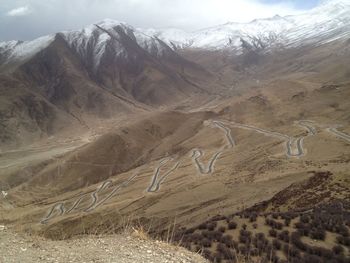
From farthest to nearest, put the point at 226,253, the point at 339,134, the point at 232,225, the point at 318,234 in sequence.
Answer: the point at 339,134 → the point at 232,225 → the point at 318,234 → the point at 226,253

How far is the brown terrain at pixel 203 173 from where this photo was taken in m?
21.9

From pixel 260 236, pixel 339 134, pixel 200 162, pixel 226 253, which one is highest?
pixel 226 253

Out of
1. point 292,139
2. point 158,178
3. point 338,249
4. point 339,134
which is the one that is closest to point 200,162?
point 158,178

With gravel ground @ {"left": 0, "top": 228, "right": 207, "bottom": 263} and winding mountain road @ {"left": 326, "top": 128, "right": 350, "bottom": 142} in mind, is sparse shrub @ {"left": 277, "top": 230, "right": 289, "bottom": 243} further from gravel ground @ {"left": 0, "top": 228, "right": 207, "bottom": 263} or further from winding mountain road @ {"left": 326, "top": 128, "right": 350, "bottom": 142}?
winding mountain road @ {"left": 326, "top": 128, "right": 350, "bottom": 142}

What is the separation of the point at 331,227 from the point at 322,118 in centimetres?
9013

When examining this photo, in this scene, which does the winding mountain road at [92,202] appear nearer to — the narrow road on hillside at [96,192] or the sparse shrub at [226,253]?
the narrow road on hillside at [96,192]

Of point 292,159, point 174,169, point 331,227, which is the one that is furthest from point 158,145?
point 331,227

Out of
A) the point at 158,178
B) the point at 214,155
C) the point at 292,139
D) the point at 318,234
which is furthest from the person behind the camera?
the point at 214,155

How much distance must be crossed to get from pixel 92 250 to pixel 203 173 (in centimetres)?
6849

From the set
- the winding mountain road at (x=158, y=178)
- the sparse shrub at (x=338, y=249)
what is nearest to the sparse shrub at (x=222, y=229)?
the sparse shrub at (x=338, y=249)

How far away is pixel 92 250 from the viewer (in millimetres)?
9383

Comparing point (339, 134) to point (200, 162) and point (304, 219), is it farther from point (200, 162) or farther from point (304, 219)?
point (304, 219)

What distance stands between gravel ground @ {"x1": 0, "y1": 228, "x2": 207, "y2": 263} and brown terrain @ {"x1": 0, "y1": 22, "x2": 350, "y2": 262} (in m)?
0.63

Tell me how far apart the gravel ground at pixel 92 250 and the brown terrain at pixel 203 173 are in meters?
0.63
